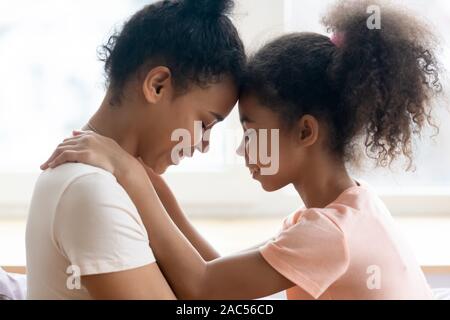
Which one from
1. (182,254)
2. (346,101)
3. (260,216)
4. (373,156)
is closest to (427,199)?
(260,216)

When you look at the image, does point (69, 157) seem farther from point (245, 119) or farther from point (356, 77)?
point (356, 77)

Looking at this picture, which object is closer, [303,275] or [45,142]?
[303,275]

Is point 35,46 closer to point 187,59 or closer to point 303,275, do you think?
point 187,59

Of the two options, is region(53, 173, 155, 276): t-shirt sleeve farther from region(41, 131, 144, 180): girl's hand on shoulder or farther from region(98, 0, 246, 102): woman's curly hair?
region(98, 0, 246, 102): woman's curly hair

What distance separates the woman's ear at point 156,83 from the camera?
116 centimetres

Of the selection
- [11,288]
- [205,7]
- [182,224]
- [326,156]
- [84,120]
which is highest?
[205,7]

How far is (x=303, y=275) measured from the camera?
45.1 inches

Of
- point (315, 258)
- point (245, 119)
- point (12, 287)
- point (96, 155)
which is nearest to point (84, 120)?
point (12, 287)

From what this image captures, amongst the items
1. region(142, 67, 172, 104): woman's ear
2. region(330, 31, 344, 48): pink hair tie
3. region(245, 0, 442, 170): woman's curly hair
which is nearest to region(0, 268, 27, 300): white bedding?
region(142, 67, 172, 104): woman's ear

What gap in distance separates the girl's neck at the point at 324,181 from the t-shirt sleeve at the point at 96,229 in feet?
1.16

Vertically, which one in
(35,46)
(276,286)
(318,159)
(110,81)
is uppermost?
(35,46)

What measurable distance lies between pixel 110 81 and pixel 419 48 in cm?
52

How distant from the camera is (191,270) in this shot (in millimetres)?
1161

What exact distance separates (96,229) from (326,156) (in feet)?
1.46
